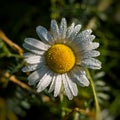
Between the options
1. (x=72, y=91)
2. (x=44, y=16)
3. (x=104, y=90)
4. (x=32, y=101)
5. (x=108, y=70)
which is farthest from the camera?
(x=44, y=16)

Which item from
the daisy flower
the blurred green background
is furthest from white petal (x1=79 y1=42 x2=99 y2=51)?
the blurred green background

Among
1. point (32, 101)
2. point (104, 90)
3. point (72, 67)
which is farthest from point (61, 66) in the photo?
point (104, 90)

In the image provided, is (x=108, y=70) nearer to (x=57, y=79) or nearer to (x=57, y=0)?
(x=57, y=0)

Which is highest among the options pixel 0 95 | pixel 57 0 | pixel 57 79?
pixel 57 0

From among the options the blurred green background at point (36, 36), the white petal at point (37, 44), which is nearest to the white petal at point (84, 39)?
A: the white petal at point (37, 44)

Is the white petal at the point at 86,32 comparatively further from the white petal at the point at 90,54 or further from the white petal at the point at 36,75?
the white petal at the point at 36,75

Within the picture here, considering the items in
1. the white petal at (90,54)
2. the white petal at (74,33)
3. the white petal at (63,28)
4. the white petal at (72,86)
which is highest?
the white petal at (63,28)
